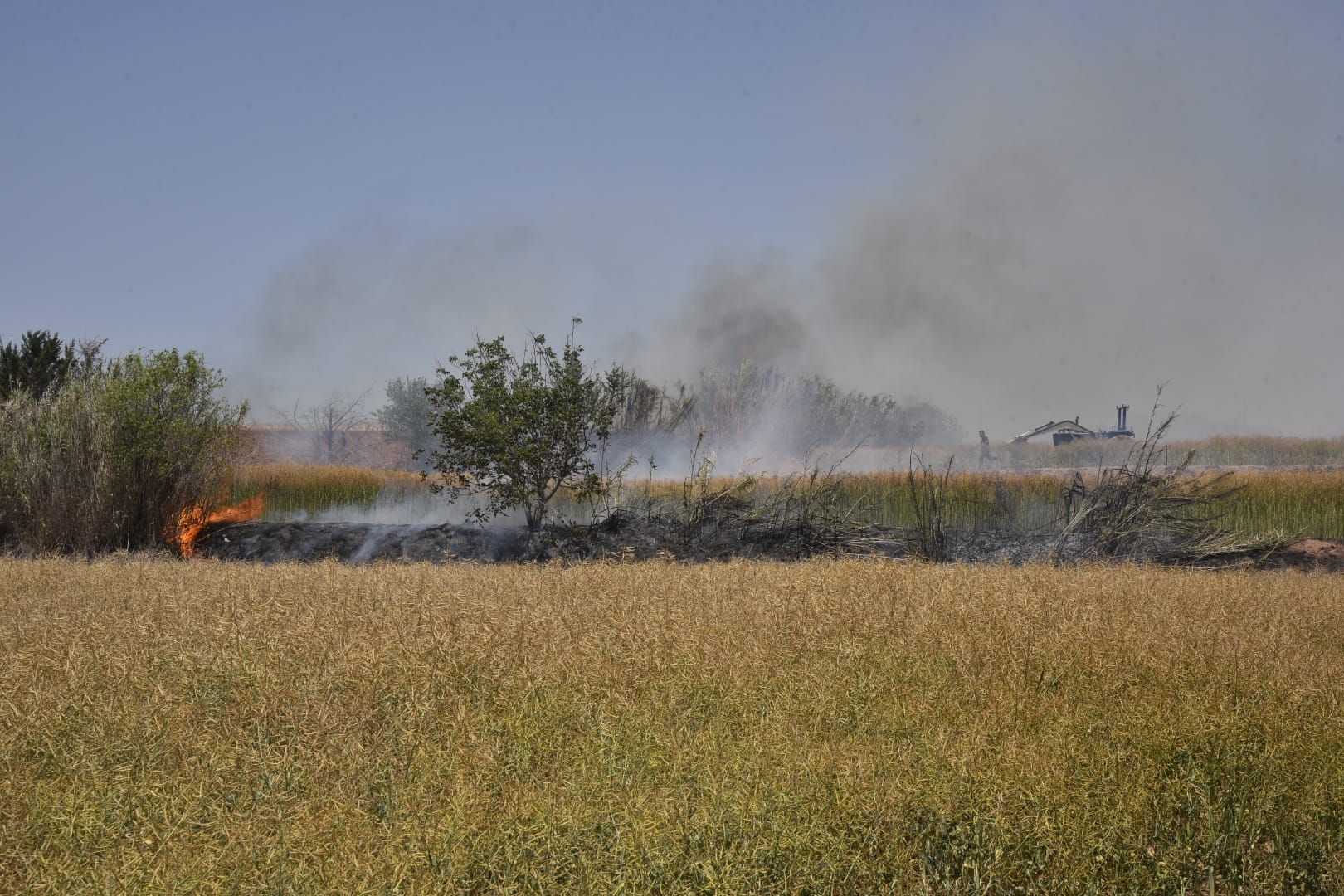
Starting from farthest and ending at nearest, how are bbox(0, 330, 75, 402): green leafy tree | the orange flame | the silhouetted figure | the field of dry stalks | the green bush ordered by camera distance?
the silhouetted figure → bbox(0, 330, 75, 402): green leafy tree → the orange flame → the green bush → the field of dry stalks

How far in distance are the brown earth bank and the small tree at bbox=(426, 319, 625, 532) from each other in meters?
0.57

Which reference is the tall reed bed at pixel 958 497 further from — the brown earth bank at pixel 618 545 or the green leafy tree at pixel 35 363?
the green leafy tree at pixel 35 363

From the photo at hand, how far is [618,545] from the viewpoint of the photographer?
47.2 ft

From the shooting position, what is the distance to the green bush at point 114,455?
13.5 m

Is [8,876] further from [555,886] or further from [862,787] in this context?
[862,787]

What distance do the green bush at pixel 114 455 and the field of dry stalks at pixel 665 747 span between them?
7.11m

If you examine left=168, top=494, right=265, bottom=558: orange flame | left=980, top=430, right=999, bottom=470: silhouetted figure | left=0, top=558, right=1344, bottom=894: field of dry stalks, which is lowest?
left=0, top=558, right=1344, bottom=894: field of dry stalks

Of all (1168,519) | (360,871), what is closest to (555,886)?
(360,871)

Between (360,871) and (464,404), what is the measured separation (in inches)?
468

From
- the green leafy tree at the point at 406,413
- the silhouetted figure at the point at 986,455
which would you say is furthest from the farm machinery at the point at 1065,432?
the green leafy tree at the point at 406,413

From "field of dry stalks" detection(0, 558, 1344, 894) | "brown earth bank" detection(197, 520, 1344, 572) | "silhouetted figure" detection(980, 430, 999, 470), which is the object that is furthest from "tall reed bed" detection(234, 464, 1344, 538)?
"silhouetted figure" detection(980, 430, 999, 470)

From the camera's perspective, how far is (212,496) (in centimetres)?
1546

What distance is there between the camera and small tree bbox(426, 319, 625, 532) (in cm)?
1450

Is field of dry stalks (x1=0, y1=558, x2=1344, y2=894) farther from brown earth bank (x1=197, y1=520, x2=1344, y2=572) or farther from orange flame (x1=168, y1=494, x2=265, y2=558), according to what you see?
orange flame (x1=168, y1=494, x2=265, y2=558)
